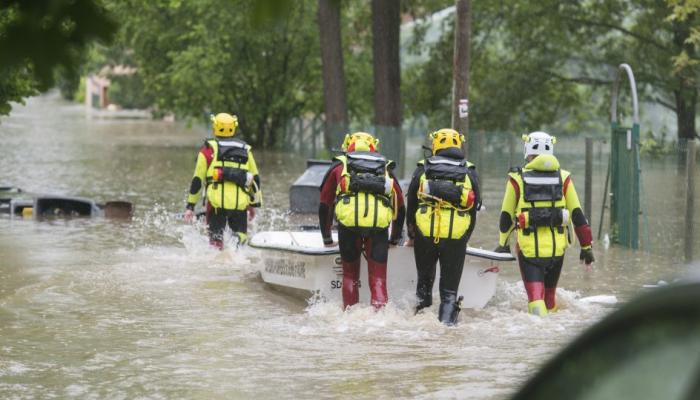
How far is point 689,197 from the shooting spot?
50.5 ft

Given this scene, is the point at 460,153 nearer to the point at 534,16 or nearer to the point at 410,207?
the point at 410,207

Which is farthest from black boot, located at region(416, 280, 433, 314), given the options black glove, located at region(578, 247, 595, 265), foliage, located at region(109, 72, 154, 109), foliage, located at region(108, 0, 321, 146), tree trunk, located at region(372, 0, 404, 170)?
foliage, located at region(109, 72, 154, 109)

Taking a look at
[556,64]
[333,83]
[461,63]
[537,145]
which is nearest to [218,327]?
[537,145]

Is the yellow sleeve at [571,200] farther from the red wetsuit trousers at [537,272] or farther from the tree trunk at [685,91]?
the tree trunk at [685,91]

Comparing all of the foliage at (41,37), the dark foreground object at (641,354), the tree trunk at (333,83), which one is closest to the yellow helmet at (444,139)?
the foliage at (41,37)

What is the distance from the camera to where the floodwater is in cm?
902

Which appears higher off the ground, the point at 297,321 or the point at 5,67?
the point at 5,67

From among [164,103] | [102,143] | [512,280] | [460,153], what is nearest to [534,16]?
[164,103]

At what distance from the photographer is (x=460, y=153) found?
11.1 m

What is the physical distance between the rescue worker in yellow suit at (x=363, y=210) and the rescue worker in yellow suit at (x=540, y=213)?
0.95 meters

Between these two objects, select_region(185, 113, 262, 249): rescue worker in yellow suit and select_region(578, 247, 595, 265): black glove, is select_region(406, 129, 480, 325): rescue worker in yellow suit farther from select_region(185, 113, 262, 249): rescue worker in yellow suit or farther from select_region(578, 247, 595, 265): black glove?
select_region(185, 113, 262, 249): rescue worker in yellow suit

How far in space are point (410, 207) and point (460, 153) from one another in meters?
0.57

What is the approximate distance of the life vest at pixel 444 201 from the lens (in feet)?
35.4

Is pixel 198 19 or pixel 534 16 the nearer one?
pixel 534 16
